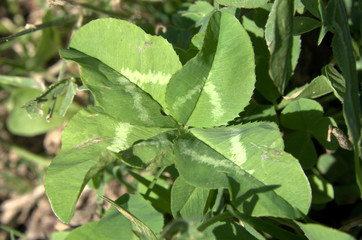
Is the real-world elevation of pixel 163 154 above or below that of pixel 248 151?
below

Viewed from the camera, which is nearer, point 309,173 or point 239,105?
point 239,105

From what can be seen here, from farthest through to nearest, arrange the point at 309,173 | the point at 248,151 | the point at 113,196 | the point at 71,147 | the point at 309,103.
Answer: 1. the point at 113,196
2. the point at 309,173
3. the point at 309,103
4. the point at 71,147
5. the point at 248,151

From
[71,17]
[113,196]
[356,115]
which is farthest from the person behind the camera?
[113,196]

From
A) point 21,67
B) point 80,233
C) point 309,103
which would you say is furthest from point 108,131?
point 21,67

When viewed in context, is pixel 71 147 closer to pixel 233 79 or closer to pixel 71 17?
pixel 233 79

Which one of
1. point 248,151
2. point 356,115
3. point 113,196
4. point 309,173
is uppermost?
point 356,115

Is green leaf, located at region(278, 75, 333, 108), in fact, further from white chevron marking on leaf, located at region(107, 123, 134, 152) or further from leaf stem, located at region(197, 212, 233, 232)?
white chevron marking on leaf, located at region(107, 123, 134, 152)

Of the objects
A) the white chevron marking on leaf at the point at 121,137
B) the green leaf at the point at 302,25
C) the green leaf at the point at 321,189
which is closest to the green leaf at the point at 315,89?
the green leaf at the point at 302,25
